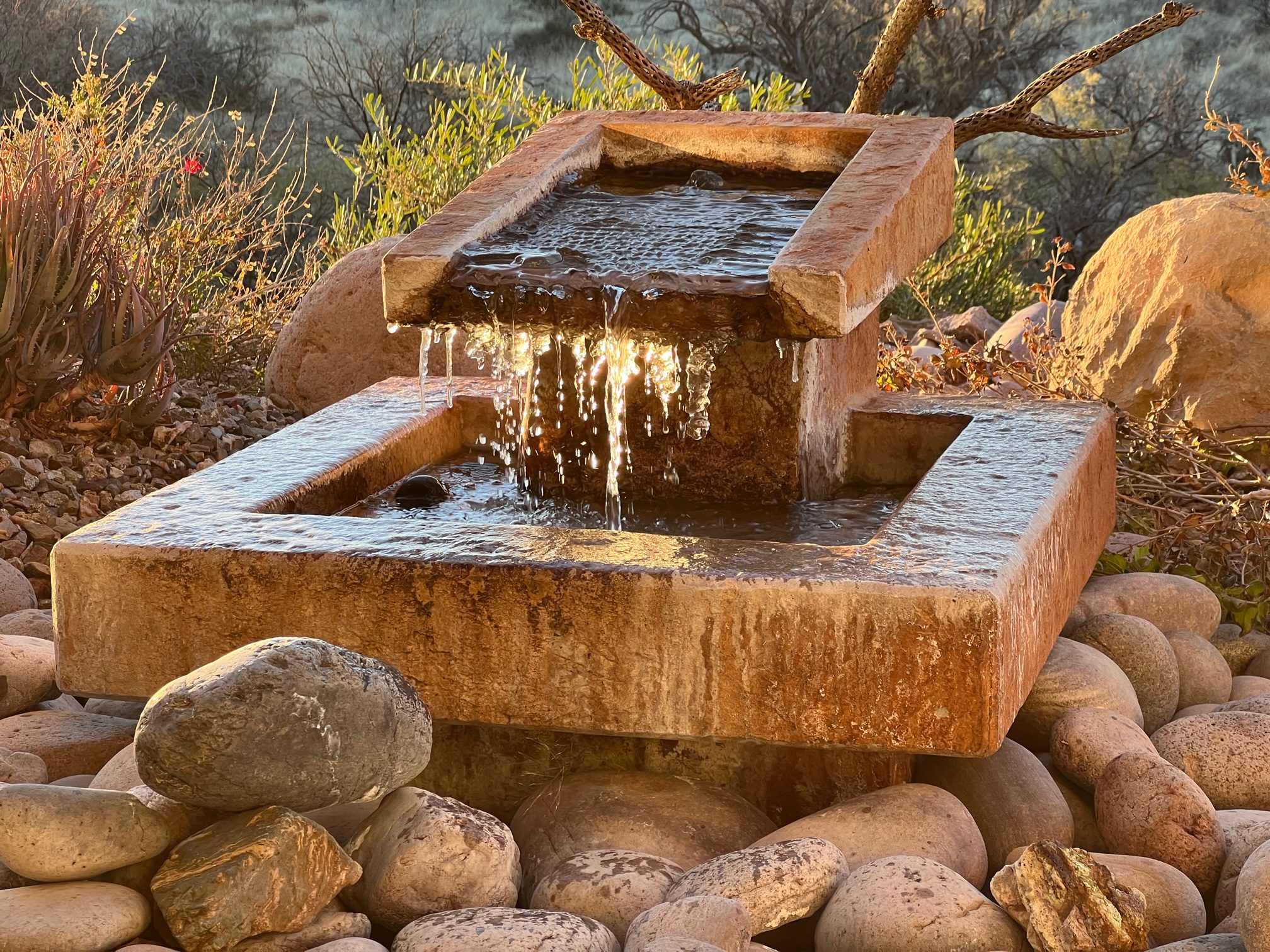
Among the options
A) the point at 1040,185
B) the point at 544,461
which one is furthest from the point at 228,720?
the point at 1040,185

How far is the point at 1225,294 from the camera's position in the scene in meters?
6.12

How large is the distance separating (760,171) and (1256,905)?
2.88 metres

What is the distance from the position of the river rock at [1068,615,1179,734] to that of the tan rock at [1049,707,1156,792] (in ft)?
1.58

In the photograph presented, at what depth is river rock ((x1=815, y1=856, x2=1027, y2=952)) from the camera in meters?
2.80

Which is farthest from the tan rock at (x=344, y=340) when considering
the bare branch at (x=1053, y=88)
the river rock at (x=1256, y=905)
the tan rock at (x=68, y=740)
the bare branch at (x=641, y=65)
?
the river rock at (x=1256, y=905)

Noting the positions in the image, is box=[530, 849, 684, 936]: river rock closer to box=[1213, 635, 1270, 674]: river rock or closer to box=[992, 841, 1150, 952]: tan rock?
box=[992, 841, 1150, 952]: tan rock

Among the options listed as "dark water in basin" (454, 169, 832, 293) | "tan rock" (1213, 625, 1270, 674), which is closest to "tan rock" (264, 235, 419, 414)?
"dark water in basin" (454, 169, 832, 293)

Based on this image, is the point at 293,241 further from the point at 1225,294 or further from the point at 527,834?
the point at 527,834

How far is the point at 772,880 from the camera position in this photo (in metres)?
2.93

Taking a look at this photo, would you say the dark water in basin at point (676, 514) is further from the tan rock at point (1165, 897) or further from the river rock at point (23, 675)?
the tan rock at point (1165, 897)

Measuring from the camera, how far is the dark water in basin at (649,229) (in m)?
4.00

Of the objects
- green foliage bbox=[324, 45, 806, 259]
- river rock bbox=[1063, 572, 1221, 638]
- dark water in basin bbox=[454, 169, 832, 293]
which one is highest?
green foliage bbox=[324, 45, 806, 259]

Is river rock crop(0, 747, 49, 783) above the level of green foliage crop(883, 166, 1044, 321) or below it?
below

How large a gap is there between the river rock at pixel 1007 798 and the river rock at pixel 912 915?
1.87 ft
